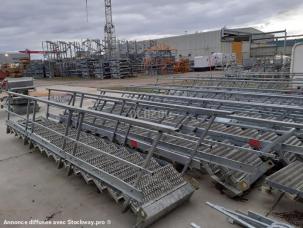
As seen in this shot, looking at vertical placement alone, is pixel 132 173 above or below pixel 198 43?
below

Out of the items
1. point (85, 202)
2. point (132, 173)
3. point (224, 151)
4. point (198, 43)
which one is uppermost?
point (198, 43)

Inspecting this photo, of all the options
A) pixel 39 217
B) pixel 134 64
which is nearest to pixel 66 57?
pixel 134 64

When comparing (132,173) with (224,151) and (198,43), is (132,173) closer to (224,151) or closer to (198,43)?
(224,151)

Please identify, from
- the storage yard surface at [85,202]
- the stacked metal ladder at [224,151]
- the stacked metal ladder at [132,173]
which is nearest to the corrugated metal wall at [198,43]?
the stacked metal ladder at [224,151]

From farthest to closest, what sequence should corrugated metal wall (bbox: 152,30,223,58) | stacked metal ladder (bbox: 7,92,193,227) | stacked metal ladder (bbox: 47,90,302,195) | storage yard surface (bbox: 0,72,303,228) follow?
1. corrugated metal wall (bbox: 152,30,223,58)
2. stacked metal ladder (bbox: 47,90,302,195)
3. storage yard surface (bbox: 0,72,303,228)
4. stacked metal ladder (bbox: 7,92,193,227)

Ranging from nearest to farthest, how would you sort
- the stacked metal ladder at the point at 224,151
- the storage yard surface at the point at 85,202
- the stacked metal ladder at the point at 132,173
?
the stacked metal ladder at the point at 132,173 < the storage yard surface at the point at 85,202 < the stacked metal ladder at the point at 224,151

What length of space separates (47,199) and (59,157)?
85 cm

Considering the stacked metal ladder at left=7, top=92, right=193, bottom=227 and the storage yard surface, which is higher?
the stacked metal ladder at left=7, top=92, right=193, bottom=227

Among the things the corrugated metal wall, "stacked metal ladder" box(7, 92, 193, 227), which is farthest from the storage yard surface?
the corrugated metal wall

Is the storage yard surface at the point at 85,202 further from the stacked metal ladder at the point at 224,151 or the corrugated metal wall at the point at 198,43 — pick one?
the corrugated metal wall at the point at 198,43

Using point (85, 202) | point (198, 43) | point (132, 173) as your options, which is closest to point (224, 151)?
point (132, 173)

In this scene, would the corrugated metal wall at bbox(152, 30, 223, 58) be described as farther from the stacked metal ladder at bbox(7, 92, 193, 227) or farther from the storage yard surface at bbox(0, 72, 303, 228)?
the storage yard surface at bbox(0, 72, 303, 228)

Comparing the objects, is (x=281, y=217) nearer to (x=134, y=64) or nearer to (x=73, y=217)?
(x=73, y=217)

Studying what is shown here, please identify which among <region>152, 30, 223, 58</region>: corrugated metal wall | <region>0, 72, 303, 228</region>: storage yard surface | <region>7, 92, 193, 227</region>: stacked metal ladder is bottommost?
<region>0, 72, 303, 228</region>: storage yard surface
